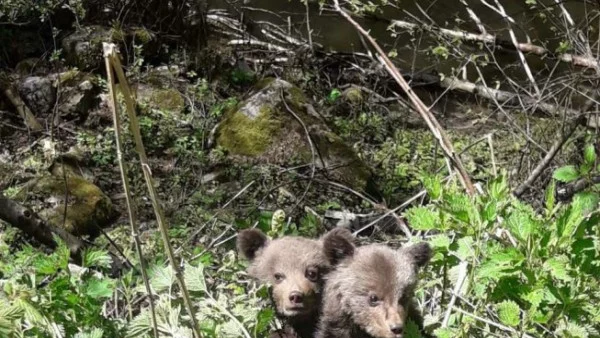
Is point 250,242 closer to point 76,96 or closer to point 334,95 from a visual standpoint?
point 76,96

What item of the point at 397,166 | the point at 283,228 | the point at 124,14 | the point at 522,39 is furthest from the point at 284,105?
the point at 283,228

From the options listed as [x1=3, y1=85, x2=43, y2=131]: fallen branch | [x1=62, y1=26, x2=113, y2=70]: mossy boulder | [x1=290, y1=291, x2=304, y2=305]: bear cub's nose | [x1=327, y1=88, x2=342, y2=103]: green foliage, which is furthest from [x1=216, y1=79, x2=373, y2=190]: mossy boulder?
[x1=290, y1=291, x2=304, y2=305]: bear cub's nose

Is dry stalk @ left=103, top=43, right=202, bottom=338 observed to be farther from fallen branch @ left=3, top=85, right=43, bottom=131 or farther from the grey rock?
the grey rock

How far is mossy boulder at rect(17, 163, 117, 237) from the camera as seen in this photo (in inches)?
260

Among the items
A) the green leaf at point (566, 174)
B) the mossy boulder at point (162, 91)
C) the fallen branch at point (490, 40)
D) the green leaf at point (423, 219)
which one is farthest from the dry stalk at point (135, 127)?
the mossy boulder at point (162, 91)

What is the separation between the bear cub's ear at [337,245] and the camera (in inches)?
108

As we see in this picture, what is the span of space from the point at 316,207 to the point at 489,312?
12.5ft

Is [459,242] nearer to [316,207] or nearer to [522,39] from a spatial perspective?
[316,207]

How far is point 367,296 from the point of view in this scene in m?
2.74

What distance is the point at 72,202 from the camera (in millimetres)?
6820

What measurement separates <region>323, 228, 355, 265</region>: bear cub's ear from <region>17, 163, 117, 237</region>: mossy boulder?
13.3 feet

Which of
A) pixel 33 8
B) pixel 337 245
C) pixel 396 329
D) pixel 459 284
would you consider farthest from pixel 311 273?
pixel 33 8

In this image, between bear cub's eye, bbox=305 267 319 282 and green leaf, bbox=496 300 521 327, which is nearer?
→ green leaf, bbox=496 300 521 327

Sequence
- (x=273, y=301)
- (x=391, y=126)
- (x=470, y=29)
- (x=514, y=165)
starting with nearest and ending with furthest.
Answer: (x=273, y=301) → (x=514, y=165) → (x=391, y=126) → (x=470, y=29)
